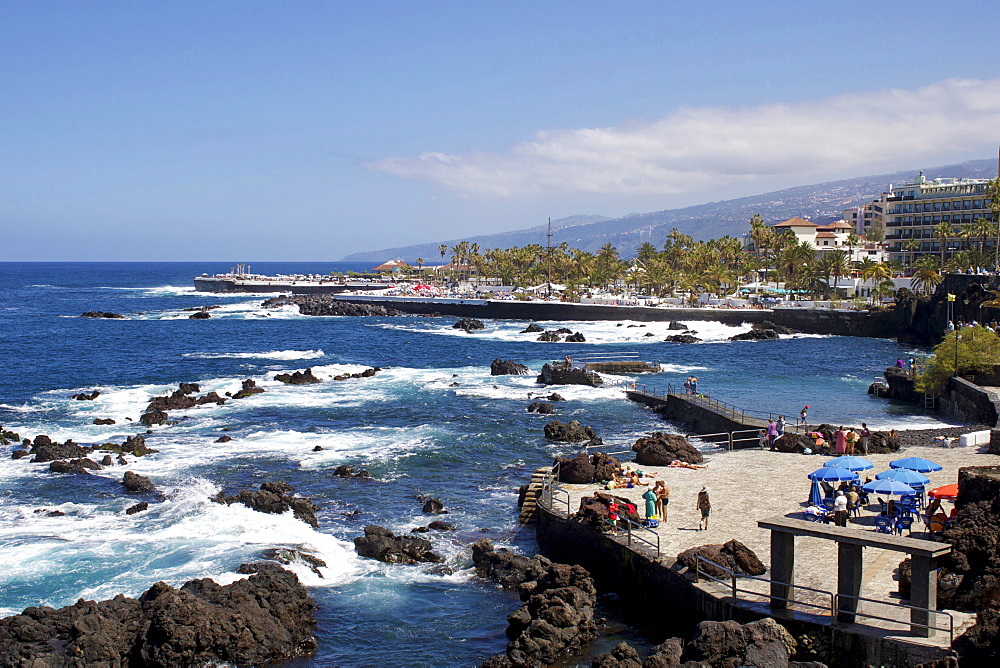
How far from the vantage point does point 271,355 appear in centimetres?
7081

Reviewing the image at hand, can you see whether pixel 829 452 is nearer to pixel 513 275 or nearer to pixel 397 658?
pixel 397 658

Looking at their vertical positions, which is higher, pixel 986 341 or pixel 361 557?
Answer: pixel 986 341

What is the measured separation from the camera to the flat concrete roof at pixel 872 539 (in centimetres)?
A: 1425

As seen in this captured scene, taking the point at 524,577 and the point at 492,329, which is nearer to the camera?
the point at 524,577

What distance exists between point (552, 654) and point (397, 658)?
313cm

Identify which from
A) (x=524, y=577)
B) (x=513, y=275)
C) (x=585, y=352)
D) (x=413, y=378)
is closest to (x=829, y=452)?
(x=524, y=577)

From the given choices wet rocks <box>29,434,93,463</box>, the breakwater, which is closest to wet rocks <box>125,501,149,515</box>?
wet rocks <box>29,434,93,463</box>

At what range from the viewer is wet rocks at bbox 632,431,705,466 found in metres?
27.8

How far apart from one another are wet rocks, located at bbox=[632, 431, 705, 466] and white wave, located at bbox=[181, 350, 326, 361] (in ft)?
146

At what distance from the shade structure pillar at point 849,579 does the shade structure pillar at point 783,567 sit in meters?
0.92

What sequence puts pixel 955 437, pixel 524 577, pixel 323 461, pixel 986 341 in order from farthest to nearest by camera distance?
pixel 986 341 → pixel 323 461 → pixel 955 437 → pixel 524 577

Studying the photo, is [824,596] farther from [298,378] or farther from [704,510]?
[298,378]

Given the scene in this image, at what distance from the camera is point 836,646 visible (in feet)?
49.1

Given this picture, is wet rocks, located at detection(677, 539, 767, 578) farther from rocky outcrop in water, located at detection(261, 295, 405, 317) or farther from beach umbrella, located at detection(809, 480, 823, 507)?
rocky outcrop in water, located at detection(261, 295, 405, 317)
